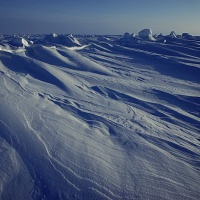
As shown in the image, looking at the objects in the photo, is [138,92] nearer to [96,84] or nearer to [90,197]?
[96,84]

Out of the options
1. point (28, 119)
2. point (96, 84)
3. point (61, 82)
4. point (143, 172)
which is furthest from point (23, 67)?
point (143, 172)

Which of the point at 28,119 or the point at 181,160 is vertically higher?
the point at 28,119

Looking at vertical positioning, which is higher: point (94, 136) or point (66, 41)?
point (66, 41)

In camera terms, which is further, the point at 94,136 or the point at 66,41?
the point at 66,41

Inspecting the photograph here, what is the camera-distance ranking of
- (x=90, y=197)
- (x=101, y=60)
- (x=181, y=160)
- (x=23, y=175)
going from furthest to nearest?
(x=101, y=60), (x=181, y=160), (x=23, y=175), (x=90, y=197)

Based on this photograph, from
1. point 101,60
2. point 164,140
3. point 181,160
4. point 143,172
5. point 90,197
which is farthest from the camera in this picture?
point 101,60

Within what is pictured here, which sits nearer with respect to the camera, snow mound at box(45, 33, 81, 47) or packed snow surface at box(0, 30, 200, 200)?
packed snow surface at box(0, 30, 200, 200)

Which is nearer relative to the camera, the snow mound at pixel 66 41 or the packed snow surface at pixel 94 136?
the packed snow surface at pixel 94 136

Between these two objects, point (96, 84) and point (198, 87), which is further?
point (198, 87)
